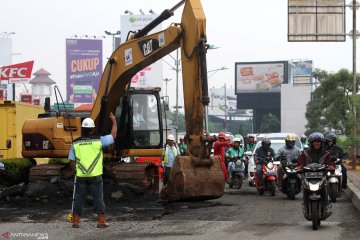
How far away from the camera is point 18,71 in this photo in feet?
237

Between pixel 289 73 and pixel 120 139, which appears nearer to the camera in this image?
pixel 120 139

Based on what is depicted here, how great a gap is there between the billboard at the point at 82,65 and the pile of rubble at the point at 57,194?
280 feet

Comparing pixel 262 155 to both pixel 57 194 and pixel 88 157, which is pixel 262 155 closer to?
pixel 57 194

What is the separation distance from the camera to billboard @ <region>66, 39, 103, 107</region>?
103250 mm

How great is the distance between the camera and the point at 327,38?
36.4m

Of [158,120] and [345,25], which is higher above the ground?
[345,25]

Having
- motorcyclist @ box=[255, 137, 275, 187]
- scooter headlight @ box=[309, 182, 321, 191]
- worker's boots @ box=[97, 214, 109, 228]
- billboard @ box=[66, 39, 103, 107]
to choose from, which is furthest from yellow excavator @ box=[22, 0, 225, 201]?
billboard @ box=[66, 39, 103, 107]

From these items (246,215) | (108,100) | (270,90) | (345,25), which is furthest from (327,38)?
(270,90)

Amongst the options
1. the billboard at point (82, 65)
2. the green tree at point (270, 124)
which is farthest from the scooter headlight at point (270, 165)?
the green tree at point (270, 124)

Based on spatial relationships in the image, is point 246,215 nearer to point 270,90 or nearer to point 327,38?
point 327,38

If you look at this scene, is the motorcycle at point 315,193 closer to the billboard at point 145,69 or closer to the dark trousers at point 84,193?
the dark trousers at point 84,193

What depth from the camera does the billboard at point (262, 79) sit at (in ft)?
432

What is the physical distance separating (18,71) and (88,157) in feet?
198

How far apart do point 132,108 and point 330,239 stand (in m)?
8.60
